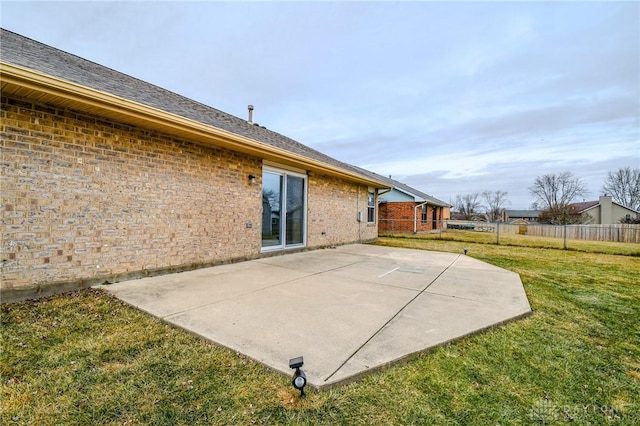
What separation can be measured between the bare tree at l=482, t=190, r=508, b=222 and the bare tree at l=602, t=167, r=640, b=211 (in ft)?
54.2

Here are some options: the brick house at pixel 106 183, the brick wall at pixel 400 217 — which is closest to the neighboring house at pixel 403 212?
the brick wall at pixel 400 217

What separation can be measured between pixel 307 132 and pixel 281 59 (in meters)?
11.5

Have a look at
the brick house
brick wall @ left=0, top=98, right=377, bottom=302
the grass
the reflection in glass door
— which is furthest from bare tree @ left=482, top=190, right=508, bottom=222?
the grass

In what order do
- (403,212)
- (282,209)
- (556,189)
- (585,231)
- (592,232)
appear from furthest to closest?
(556,189) → (403,212) → (585,231) → (592,232) → (282,209)

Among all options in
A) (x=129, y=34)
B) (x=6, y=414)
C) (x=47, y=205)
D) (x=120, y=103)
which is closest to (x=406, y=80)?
(x=129, y=34)

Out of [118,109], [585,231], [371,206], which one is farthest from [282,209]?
[585,231]

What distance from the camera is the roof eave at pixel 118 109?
319cm

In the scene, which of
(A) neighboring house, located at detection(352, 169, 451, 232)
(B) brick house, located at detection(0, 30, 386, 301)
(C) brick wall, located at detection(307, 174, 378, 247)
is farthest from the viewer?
(A) neighboring house, located at detection(352, 169, 451, 232)

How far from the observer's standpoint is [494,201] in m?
56.3

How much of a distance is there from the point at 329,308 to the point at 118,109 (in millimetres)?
4149

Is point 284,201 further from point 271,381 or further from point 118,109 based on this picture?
point 271,381

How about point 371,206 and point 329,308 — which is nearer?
point 329,308

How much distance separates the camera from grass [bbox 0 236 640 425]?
174 centimetres

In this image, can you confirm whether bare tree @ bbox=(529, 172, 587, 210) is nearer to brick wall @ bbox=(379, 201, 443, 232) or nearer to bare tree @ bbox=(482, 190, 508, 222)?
bare tree @ bbox=(482, 190, 508, 222)
